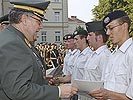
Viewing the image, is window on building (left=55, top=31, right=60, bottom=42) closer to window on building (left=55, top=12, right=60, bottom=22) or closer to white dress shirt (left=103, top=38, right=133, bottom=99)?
window on building (left=55, top=12, right=60, bottom=22)

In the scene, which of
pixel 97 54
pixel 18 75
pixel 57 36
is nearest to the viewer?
pixel 18 75

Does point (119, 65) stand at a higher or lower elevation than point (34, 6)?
lower

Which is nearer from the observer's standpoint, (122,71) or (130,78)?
(130,78)

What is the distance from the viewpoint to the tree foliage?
29156mm

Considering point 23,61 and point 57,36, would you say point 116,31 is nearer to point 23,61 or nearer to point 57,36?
point 23,61

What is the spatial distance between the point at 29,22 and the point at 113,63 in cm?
129

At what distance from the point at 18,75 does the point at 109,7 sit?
97.9 ft

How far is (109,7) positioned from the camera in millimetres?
31859

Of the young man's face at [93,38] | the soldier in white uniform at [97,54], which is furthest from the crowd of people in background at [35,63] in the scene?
the young man's face at [93,38]

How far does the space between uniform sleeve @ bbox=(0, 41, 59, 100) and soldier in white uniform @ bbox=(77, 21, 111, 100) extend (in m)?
2.41

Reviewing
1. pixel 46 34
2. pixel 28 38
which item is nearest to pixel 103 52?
pixel 28 38

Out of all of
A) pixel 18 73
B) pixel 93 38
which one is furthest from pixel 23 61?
pixel 93 38

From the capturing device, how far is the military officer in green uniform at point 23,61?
261 centimetres

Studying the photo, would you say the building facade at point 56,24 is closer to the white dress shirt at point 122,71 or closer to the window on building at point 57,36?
the window on building at point 57,36
